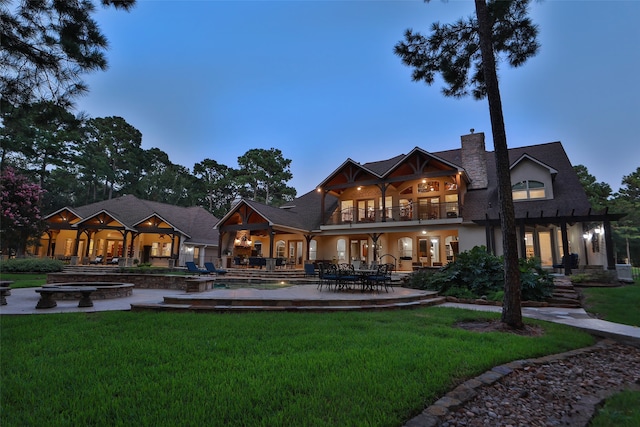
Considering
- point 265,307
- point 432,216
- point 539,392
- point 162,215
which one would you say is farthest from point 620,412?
point 162,215

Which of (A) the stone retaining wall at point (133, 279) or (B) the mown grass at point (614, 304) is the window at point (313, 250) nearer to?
(A) the stone retaining wall at point (133, 279)

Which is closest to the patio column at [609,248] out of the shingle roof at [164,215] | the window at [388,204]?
the window at [388,204]

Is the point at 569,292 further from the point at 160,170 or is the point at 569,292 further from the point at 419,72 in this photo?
the point at 160,170

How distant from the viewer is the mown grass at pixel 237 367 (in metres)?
2.57

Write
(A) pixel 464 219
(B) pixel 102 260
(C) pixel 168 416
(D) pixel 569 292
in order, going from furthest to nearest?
1. (B) pixel 102 260
2. (A) pixel 464 219
3. (D) pixel 569 292
4. (C) pixel 168 416

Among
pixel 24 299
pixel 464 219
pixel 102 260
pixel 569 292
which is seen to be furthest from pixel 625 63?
pixel 102 260

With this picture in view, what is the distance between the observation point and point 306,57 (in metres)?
58.9

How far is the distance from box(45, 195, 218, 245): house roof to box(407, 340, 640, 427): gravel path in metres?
25.2

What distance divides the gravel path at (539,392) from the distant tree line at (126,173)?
35696mm

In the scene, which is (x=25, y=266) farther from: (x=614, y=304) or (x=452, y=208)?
(x=614, y=304)

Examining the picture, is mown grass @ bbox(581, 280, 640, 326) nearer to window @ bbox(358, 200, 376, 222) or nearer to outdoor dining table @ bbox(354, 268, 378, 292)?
outdoor dining table @ bbox(354, 268, 378, 292)

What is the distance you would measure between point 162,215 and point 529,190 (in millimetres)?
27286

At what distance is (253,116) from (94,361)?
85.9 metres

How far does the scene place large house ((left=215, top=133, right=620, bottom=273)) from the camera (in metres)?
16.1
